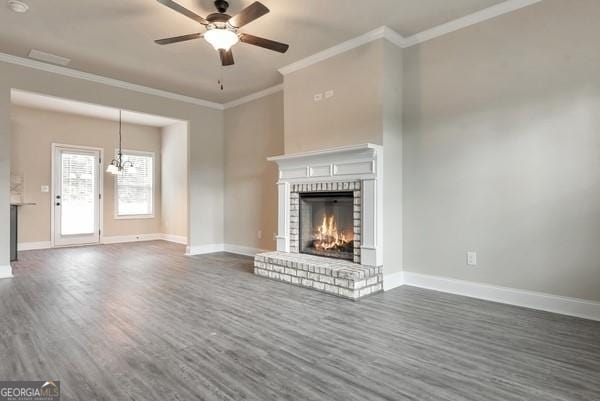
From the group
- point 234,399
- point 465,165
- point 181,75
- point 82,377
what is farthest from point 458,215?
point 181,75

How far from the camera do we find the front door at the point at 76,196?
7.36 m

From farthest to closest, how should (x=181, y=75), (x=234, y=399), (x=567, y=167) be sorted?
(x=181, y=75), (x=567, y=167), (x=234, y=399)

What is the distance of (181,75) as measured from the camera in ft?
17.0

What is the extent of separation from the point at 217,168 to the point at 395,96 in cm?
400

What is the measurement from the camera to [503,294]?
335cm

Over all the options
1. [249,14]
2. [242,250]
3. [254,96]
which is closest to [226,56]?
[249,14]

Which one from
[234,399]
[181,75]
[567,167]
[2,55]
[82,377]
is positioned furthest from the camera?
[181,75]

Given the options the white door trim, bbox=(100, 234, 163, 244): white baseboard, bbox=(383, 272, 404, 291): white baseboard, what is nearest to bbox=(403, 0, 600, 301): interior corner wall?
bbox=(383, 272, 404, 291): white baseboard

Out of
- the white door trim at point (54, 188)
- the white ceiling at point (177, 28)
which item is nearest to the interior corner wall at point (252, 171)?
the white ceiling at point (177, 28)

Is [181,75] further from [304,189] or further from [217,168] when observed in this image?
[304,189]

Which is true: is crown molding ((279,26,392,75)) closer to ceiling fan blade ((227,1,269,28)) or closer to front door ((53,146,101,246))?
ceiling fan blade ((227,1,269,28))

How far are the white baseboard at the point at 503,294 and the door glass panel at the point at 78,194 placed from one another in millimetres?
7092

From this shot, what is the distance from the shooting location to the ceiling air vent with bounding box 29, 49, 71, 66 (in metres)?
4.34

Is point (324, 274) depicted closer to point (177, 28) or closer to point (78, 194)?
point (177, 28)
